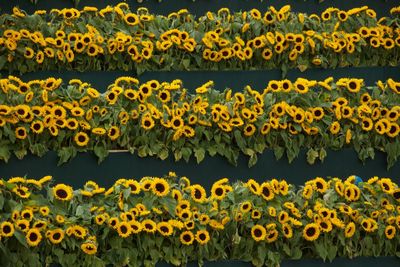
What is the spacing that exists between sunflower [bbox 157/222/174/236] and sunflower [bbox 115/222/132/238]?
0.13m

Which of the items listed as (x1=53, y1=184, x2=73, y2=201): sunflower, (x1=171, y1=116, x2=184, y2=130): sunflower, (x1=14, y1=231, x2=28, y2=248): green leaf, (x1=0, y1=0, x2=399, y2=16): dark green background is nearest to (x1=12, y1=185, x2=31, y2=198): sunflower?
(x1=53, y1=184, x2=73, y2=201): sunflower

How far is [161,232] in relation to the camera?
4.66 meters

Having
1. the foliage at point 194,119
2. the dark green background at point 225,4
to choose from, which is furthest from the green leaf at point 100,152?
the dark green background at point 225,4

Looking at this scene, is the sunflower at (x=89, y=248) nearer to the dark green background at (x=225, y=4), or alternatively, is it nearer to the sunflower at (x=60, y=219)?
the sunflower at (x=60, y=219)

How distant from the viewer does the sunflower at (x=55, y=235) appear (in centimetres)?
449

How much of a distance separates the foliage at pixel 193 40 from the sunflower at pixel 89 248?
62.8 inches

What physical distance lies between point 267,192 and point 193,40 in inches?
57.1

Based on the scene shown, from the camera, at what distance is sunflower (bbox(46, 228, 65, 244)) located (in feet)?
14.7

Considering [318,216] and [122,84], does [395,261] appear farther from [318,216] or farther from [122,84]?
[122,84]

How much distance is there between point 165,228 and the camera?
4.68 metres

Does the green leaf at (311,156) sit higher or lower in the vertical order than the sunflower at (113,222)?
higher

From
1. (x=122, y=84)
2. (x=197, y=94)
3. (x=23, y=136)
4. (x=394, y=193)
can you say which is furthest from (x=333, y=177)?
(x=23, y=136)

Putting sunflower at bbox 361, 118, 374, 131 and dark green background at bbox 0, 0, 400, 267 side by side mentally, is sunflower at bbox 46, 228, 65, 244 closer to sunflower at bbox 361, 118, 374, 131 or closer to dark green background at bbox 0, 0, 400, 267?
dark green background at bbox 0, 0, 400, 267

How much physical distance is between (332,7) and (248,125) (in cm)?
167
